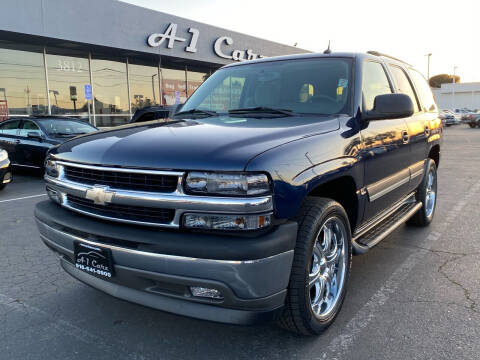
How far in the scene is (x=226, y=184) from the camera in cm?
210

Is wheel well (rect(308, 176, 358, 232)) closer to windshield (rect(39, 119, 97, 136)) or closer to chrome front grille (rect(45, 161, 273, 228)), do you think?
chrome front grille (rect(45, 161, 273, 228))

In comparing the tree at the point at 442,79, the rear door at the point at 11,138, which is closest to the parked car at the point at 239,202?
the rear door at the point at 11,138

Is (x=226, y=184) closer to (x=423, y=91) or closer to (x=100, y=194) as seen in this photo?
(x=100, y=194)

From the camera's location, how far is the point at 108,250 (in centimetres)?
228

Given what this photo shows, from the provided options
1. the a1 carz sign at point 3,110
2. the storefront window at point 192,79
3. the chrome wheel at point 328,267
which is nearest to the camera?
the chrome wheel at point 328,267

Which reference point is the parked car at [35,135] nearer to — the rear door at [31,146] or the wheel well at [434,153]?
the rear door at [31,146]

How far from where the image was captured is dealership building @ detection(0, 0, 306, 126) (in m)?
14.0

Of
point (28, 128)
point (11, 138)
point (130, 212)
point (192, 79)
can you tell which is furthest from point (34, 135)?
point (192, 79)

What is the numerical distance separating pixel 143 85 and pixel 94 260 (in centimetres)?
1785

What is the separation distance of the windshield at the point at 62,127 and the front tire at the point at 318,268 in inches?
327

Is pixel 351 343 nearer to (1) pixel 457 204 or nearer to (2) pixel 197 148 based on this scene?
(2) pixel 197 148

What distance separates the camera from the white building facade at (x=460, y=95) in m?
78.1

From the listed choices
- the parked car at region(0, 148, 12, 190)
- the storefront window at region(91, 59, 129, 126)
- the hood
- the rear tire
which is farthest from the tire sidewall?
the storefront window at region(91, 59, 129, 126)

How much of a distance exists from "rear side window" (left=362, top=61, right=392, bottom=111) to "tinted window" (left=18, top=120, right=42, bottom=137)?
26.4ft
